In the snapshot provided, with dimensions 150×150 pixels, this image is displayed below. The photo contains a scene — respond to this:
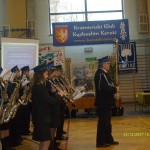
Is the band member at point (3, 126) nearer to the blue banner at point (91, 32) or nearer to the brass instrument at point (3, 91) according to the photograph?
the brass instrument at point (3, 91)

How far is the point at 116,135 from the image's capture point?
24.7 feet

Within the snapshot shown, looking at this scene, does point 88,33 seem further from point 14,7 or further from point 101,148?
point 101,148

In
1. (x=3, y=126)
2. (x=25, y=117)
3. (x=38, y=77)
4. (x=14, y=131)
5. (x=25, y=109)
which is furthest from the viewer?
(x=25, y=117)

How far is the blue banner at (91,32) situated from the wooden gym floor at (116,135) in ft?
13.6

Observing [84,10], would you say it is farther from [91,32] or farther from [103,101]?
[103,101]

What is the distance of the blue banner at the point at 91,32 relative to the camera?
13.4m

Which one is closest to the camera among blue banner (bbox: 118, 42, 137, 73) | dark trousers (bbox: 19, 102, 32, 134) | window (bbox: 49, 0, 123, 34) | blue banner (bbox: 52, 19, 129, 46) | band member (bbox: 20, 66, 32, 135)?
band member (bbox: 20, 66, 32, 135)

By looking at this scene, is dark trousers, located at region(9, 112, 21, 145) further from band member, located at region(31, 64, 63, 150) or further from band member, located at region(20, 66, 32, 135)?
band member, located at region(31, 64, 63, 150)

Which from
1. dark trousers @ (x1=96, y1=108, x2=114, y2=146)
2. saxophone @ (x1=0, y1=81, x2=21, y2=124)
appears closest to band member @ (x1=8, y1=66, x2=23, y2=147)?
saxophone @ (x1=0, y1=81, x2=21, y2=124)

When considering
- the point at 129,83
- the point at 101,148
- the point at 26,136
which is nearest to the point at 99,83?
the point at 101,148

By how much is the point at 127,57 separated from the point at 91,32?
2101mm

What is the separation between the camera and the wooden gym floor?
6359 mm

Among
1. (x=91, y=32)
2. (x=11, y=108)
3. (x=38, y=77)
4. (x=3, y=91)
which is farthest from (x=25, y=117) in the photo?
(x=91, y=32)

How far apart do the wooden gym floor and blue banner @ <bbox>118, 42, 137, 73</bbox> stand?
170 inches
